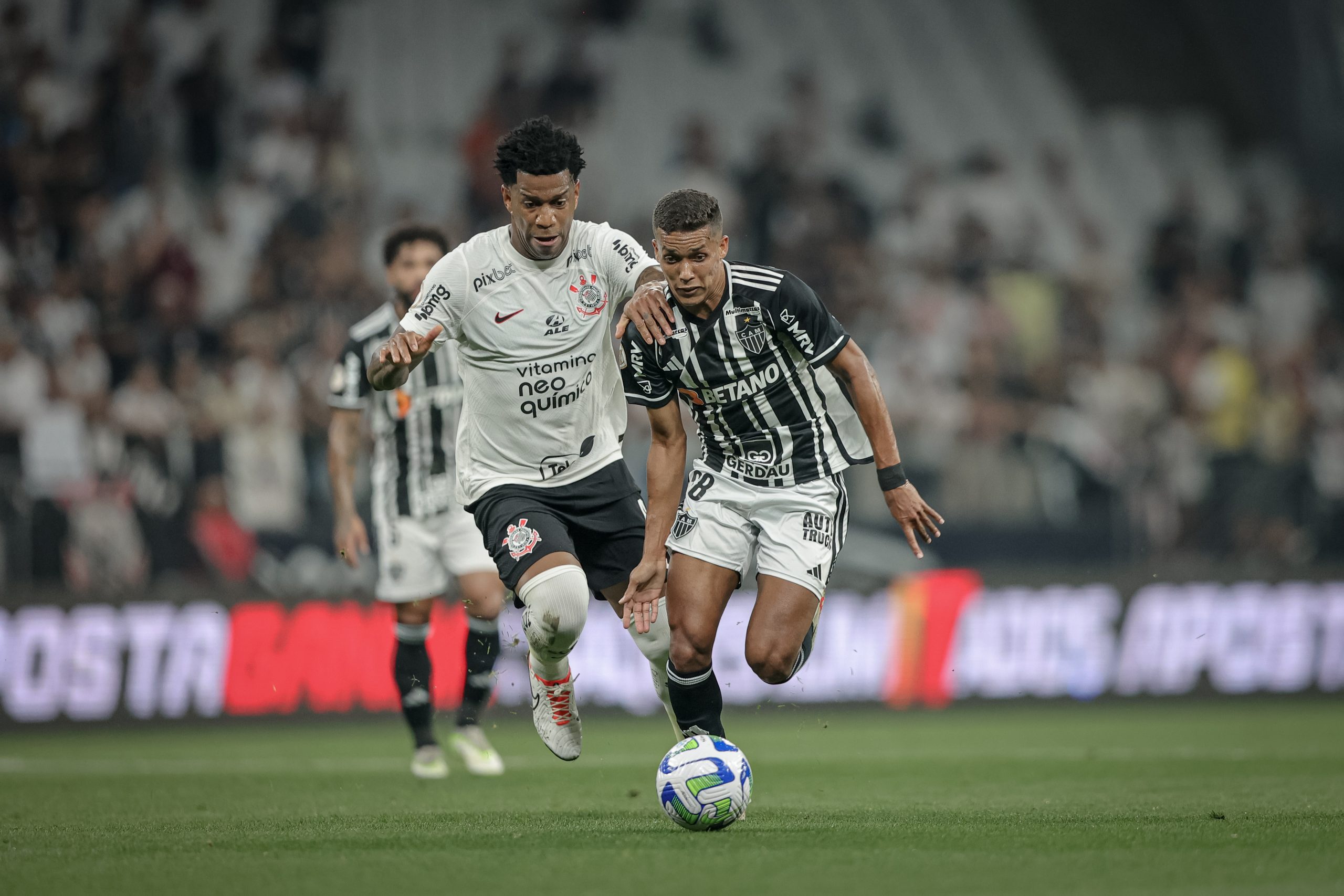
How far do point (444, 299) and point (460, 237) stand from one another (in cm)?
981

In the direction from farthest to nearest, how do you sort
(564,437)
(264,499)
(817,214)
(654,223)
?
(817,214)
(264,499)
(564,437)
(654,223)

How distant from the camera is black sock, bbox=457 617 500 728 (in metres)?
8.38

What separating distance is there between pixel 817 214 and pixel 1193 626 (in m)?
6.48

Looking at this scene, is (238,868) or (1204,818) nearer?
(238,868)

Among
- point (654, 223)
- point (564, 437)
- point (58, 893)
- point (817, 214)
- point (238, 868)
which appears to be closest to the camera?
point (58, 893)

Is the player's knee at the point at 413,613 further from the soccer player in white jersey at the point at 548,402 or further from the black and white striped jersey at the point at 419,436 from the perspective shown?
the soccer player in white jersey at the point at 548,402

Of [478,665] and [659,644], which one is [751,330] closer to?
[659,644]

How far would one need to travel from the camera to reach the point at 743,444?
21.6ft

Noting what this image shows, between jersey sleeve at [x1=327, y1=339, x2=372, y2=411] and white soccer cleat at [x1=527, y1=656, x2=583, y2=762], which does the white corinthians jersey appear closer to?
white soccer cleat at [x1=527, y1=656, x2=583, y2=762]

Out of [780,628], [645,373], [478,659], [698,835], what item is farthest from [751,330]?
[478,659]

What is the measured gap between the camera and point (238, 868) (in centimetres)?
509

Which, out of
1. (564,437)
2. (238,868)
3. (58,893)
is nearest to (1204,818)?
(564,437)

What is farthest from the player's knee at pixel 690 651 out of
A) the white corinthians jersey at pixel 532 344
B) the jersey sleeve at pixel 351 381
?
the jersey sleeve at pixel 351 381

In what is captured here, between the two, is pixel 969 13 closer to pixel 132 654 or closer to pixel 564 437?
pixel 132 654
